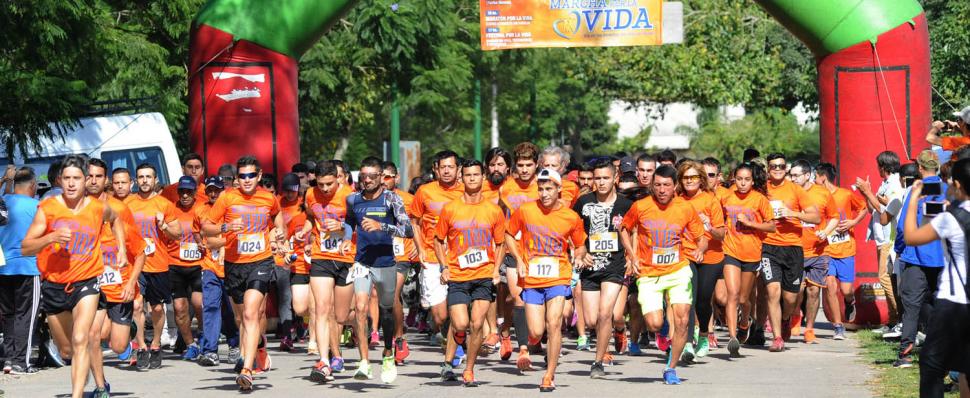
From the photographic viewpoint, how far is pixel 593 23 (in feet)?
60.8

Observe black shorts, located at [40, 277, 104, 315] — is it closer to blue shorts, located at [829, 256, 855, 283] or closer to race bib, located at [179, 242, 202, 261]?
race bib, located at [179, 242, 202, 261]

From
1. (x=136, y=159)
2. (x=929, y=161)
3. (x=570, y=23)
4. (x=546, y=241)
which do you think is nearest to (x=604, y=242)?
(x=546, y=241)

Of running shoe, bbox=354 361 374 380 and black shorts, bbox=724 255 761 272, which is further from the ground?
black shorts, bbox=724 255 761 272

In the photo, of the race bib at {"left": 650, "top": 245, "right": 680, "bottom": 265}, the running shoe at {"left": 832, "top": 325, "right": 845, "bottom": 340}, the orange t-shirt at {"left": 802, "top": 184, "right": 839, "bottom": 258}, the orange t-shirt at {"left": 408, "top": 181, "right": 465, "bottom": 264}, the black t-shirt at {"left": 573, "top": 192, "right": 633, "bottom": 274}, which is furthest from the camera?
the running shoe at {"left": 832, "top": 325, "right": 845, "bottom": 340}

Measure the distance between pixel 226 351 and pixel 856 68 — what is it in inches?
278

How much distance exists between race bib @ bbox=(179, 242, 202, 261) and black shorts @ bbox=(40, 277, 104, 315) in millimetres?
3393

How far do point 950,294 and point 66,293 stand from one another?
18.7ft

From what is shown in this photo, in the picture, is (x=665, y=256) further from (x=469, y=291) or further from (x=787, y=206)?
(x=787, y=206)

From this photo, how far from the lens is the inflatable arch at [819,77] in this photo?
53.0 ft

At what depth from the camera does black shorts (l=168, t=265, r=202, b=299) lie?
14.0 meters

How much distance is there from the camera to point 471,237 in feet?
38.3

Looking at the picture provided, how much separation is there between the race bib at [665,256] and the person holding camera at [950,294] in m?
3.52

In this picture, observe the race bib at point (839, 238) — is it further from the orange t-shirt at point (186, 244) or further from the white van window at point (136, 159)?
the white van window at point (136, 159)

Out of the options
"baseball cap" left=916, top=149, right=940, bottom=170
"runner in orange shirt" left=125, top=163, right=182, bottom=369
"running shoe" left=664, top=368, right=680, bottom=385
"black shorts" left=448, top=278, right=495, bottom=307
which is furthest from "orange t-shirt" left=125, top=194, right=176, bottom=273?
"baseball cap" left=916, top=149, right=940, bottom=170
